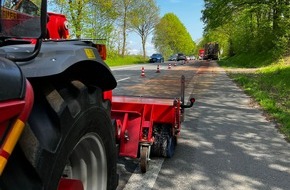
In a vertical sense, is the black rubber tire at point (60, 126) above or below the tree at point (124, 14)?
below

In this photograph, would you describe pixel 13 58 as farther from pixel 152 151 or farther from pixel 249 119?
pixel 249 119

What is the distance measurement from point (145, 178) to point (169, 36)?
7712cm

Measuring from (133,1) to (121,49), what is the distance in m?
7.24

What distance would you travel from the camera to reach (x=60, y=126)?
6.40 feet

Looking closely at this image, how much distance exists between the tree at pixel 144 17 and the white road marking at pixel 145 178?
5074 cm

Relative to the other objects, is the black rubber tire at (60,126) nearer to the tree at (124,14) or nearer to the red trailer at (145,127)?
the red trailer at (145,127)

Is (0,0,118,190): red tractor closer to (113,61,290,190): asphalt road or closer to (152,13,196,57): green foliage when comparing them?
(113,61,290,190): asphalt road

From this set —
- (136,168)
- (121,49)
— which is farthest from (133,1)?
(136,168)

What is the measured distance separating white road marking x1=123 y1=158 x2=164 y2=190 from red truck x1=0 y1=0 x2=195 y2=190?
1.17 meters

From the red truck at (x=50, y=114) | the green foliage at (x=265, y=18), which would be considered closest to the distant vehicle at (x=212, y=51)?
the green foliage at (x=265, y=18)

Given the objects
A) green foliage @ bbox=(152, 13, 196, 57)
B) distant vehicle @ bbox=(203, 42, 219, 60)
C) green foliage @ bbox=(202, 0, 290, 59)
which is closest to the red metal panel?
green foliage @ bbox=(202, 0, 290, 59)

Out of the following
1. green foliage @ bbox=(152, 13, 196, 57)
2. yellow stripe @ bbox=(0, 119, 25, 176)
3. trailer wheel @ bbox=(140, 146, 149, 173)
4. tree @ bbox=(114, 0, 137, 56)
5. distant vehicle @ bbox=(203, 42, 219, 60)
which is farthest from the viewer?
green foliage @ bbox=(152, 13, 196, 57)

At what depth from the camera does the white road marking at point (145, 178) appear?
4.12m

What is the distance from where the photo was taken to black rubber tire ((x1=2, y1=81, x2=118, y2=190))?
179 cm
